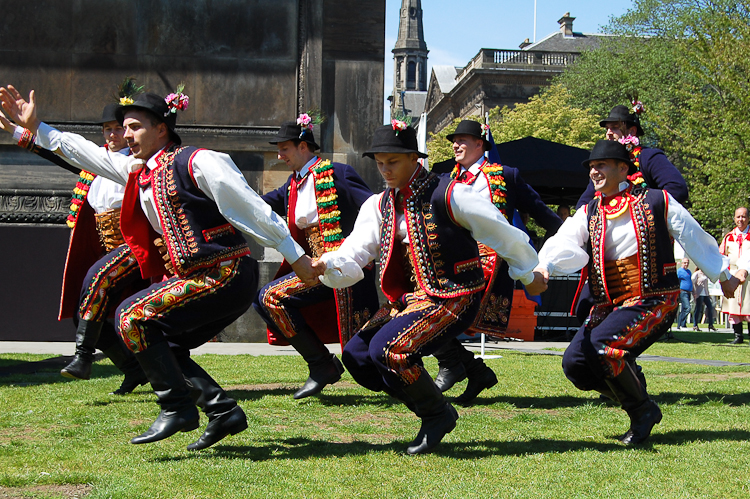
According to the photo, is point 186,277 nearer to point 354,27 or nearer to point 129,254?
point 129,254

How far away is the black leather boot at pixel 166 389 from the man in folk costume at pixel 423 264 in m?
1.00

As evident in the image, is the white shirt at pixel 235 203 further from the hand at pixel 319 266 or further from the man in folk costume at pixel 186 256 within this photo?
the hand at pixel 319 266

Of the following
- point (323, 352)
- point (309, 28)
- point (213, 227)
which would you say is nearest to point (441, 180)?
point (213, 227)

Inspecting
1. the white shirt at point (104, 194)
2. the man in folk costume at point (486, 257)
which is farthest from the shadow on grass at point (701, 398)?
the white shirt at point (104, 194)

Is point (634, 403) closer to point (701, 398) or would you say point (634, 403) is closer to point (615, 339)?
point (615, 339)

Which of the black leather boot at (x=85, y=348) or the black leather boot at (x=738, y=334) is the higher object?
the black leather boot at (x=85, y=348)

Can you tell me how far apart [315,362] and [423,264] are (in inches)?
89.1

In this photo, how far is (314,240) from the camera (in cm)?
736

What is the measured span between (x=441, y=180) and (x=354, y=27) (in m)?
8.44

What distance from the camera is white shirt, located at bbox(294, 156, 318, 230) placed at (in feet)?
24.1

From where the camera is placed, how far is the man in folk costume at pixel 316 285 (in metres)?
7.04

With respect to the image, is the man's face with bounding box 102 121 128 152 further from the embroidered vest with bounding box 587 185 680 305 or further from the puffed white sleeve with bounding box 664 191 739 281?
the puffed white sleeve with bounding box 664 191 739 281

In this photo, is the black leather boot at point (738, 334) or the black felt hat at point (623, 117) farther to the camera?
the black leather boot at point (738, 334)

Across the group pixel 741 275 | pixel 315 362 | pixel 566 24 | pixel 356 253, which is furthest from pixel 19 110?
pixel 566 24
